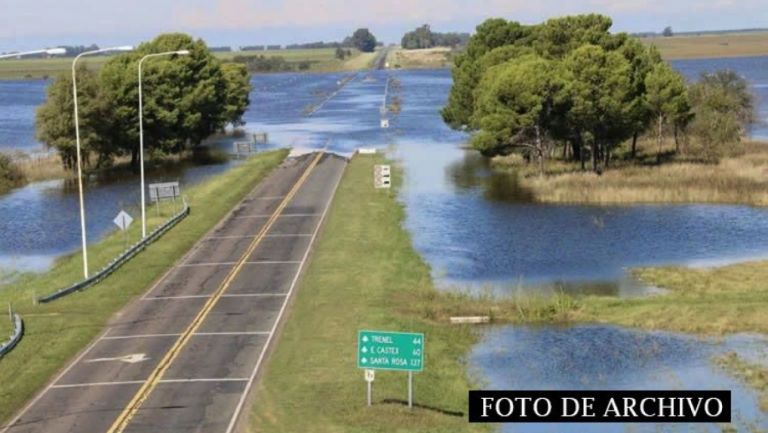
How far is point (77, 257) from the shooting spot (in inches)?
2431

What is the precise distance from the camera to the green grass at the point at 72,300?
Result: 35688 millimetres

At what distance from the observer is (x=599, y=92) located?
9150cm

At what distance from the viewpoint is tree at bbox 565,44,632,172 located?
91.1 m

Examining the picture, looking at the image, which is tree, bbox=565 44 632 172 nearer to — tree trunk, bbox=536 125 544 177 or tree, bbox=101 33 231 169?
tree trunk, bbox=536 125 544 177

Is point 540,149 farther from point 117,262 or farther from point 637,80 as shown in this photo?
point 117,262

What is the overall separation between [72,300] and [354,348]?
16.0 m

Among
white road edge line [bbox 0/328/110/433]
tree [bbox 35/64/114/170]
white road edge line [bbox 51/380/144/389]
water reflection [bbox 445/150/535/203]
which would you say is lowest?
water reflection [bbox 445/150/535/203]

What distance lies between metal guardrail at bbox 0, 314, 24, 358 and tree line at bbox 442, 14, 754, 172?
5449 cm

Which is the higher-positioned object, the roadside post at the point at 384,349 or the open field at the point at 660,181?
the roadside post at the point at 384,349

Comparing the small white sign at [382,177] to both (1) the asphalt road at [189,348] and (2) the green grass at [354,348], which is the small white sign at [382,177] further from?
(1) the asphalt road at [189,348]

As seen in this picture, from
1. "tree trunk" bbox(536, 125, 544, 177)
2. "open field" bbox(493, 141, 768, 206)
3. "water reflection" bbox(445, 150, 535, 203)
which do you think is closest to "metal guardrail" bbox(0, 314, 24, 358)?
"water reflection" bbox(445, 150, 535, 203)

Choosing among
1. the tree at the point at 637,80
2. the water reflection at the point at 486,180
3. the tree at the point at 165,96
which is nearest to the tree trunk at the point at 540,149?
the water reflection at the point at 486,180

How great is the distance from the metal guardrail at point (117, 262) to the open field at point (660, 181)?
2948 centimetres

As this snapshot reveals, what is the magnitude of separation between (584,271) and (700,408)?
23695mm
